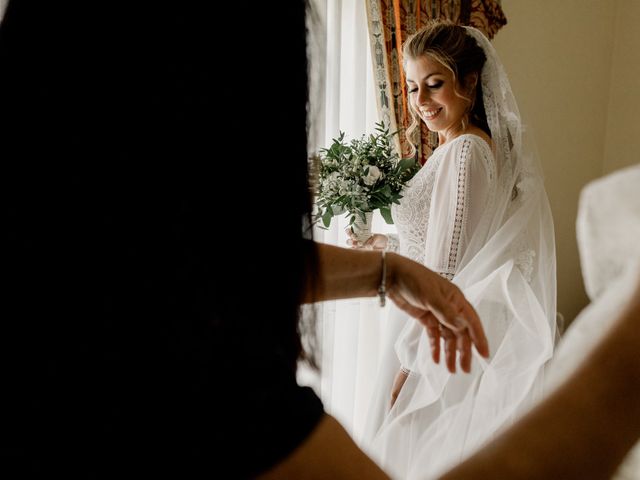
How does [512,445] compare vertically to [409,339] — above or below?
above

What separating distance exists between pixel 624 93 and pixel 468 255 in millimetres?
2854

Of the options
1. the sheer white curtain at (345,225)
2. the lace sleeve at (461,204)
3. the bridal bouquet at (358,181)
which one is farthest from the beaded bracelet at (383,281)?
the sheer white curtain at (345,225)

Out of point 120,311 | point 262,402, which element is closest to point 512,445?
point 262,402

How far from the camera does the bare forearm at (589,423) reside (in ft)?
1.13

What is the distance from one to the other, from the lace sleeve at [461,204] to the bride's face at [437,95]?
24 centimetres

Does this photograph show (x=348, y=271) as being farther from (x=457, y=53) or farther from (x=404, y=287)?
(x=457, y=53)

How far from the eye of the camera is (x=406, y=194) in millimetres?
1997

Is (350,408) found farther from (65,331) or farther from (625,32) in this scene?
(625,32)

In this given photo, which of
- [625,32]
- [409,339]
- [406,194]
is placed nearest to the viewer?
[409,339]

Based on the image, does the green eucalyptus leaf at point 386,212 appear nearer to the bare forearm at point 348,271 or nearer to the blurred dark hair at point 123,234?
the bare forearm at point 348,271

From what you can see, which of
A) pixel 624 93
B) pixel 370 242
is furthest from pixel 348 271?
pixel 624 93

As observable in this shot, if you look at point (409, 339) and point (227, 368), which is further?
point (409, 339)

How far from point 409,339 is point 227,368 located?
48.2 inches

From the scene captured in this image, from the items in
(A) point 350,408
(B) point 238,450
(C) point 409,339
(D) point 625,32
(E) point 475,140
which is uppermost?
(D) point 625,32
